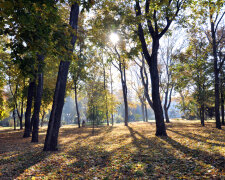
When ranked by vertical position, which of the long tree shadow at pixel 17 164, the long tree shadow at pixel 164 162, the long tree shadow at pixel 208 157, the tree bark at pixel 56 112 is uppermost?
the tree bark at pixel 56 112

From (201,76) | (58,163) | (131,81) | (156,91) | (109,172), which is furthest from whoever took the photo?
(131,81)

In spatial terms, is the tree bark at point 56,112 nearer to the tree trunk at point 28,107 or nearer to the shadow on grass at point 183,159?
the shadow on grass at point 183,159

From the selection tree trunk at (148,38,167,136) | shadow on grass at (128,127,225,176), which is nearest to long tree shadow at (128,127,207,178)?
shadow on grass at (128,127,225,176)

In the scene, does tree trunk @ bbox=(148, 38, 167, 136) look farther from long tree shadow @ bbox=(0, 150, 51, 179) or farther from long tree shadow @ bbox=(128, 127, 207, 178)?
long tree shadow @ bbox=(0, 150, 51, 179)

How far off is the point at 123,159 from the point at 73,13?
7.60 m

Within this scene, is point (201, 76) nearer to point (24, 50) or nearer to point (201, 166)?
point (201, 166)

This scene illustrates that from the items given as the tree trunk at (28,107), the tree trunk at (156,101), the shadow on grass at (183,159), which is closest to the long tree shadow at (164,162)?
the shadow on grass at (183,159)

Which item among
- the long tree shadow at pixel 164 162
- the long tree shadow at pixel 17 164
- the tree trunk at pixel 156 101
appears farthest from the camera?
the tree trunk at pixel 156 101

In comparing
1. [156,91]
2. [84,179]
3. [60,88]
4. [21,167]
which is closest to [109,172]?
[84,179]

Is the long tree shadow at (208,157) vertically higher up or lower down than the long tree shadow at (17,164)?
higher up

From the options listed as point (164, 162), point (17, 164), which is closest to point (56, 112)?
point (17, 164)

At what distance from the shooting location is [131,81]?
37.2 meters

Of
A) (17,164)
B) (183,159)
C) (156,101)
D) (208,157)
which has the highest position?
(156,101)

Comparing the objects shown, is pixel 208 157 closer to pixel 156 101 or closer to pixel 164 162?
pixel 164 162
